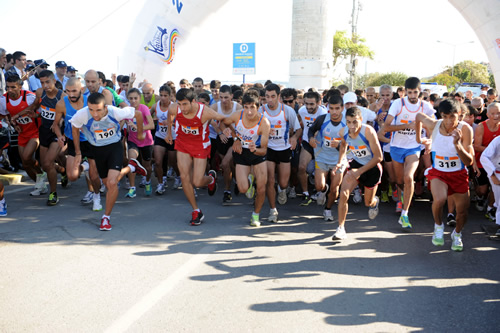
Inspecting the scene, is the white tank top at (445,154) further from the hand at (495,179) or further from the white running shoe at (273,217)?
the white running shoe at (273,217)

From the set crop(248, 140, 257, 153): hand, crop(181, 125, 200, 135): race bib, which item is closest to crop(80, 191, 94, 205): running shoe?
crop(181, 125, 200, 135): race bib

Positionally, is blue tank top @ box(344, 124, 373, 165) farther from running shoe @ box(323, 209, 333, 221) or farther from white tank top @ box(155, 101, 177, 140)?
white tank top @ box(155, 101, 177, 140)

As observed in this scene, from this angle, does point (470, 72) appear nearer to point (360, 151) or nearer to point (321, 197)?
point (321, 197)

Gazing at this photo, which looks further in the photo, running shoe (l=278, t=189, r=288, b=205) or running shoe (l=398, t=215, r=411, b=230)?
A: running shoe (l=278, t=189, r=288, b=205)

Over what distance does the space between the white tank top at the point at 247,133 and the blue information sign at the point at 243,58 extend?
645 inches

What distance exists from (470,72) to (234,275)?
8326 cm

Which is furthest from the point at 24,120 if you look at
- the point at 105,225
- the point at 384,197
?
the point at 384,197

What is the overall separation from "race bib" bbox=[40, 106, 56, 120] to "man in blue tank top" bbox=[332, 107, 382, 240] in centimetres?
487

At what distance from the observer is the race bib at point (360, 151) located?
642 centimetres

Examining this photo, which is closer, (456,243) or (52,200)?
(456,243)

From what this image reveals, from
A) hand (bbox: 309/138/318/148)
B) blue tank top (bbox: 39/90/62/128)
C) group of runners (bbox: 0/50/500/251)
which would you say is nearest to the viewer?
group of runners (bbox: 0/50/500/251)

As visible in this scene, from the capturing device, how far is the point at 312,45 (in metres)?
35.7

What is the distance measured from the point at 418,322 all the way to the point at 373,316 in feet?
1.14

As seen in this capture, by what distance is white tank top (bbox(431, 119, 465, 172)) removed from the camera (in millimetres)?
5719
